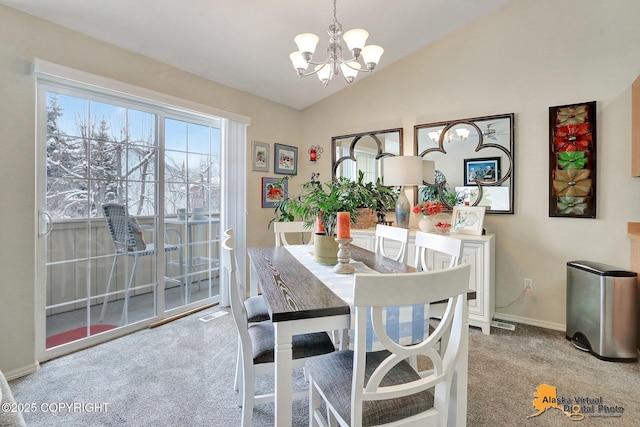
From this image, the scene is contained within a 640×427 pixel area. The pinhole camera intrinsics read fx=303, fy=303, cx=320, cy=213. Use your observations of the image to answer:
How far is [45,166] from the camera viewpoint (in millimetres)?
2186

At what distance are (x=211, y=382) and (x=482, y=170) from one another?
3.01 metres

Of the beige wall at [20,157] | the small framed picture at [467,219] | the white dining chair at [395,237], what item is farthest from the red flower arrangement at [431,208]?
the beige wall at [20,157]

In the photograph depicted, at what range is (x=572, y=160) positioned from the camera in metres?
2.66

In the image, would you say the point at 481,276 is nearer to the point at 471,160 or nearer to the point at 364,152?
the point at 471,160

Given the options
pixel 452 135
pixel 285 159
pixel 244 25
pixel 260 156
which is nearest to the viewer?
pixel 244 25

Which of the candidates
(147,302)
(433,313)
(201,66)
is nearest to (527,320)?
(433,313)

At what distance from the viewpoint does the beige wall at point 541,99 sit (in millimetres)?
2514

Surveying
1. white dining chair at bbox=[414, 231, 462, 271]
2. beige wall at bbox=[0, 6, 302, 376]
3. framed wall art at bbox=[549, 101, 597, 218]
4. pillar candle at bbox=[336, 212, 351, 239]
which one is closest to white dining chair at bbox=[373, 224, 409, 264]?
white dining chair at bbox=[414, 231, 462, 271]

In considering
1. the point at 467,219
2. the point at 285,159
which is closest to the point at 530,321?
the point at 467,219

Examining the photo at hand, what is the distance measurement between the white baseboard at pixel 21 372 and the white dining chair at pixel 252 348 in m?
1.72

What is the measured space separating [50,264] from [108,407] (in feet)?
3.94

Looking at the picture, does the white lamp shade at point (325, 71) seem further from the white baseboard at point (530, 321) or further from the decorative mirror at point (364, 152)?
the white baseboard at point (530, 321)

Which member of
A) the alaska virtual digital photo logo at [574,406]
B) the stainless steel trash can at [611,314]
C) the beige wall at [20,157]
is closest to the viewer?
the alaska virtual digital photo logo at [574,406]

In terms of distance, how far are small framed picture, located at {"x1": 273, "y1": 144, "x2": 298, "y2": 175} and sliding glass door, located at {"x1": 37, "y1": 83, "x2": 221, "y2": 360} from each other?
789 mm
